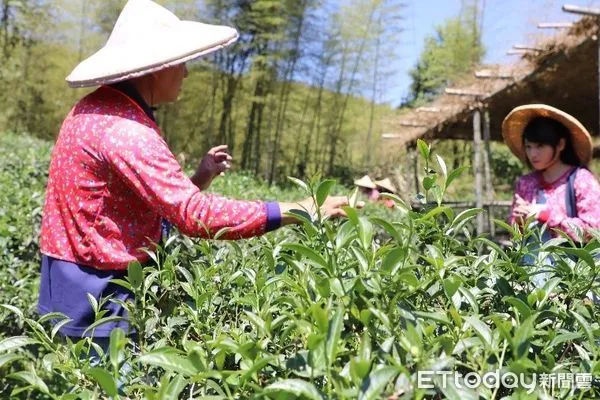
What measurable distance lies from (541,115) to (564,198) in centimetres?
52

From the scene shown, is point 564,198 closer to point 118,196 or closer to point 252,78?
point 118,196

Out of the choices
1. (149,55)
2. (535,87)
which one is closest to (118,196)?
(149,55)

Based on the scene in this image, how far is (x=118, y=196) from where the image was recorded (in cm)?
144

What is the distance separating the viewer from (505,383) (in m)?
0.71

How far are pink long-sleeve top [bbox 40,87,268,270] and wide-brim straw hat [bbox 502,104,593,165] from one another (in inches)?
75.4

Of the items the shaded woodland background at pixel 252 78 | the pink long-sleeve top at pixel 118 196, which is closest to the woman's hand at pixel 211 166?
the pink long-sleeve top at pixel 118 196

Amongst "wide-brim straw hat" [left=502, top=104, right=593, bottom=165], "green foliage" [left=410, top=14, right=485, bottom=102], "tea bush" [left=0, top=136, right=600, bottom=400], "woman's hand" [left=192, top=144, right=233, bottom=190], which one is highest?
"green foliage" [left=410, top=14, right=485, bottom=102]

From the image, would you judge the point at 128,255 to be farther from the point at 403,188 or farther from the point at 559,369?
the point at 403,188

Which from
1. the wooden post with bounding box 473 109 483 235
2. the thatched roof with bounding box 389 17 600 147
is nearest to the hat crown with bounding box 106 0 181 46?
the thatched roof with bounding box 389 17 600 147

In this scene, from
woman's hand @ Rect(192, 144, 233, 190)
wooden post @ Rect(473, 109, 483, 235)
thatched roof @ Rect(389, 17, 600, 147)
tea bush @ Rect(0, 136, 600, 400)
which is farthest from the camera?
wooden post @ Rect(473, 109, 483, 235)

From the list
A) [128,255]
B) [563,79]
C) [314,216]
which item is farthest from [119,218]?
[563,79]

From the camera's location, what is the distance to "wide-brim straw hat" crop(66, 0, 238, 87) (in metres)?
1.47

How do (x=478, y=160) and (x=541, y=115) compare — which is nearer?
(x=541, y=115)

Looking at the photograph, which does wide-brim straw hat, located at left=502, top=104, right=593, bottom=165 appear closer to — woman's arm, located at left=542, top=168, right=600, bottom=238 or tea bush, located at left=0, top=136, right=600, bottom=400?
woman's arm, located at left=542, top=168, right=600, bottom=238
